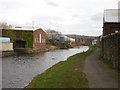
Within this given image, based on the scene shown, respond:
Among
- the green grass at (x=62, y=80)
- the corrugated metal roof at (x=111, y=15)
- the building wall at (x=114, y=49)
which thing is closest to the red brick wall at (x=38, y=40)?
the corrugated metal roof at (x=111, y=15)

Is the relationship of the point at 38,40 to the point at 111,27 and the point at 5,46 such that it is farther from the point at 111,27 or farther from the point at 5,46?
the point at 111,27

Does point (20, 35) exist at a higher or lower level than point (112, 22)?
lower

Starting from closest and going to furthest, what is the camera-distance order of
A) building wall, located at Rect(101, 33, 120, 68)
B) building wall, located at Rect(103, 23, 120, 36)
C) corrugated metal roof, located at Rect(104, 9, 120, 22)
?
1. building wall, located at Rect(101, 33, 120, 68)
2. building wall, located at Rect(103, 23, 120, 36)
3. corrugated metal roof, located at Rect(104, 9, 120, 22)

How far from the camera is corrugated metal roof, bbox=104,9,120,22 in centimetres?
3581

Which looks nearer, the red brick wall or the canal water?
the canal water

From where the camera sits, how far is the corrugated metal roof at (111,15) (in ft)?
117

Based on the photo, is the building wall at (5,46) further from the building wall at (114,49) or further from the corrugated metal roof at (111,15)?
the building wall at (114,49)

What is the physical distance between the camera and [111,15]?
3684 cm

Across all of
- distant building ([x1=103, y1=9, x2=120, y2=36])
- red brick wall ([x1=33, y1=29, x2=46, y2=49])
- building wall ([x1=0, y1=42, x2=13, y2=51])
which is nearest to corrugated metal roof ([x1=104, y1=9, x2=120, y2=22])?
distant building ([x1=103, y1=9, x2=120, y2=36])

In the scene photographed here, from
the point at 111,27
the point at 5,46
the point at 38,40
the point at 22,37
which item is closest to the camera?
the point at 111,27

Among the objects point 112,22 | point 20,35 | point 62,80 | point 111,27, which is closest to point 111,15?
point 112,22

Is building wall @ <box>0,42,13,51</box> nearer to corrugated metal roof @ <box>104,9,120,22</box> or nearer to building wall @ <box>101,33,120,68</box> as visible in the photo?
corrugated metal roof @ <box>104,9,120,22</box>

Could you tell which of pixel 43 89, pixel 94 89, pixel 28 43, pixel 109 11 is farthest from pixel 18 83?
pixel 28 43

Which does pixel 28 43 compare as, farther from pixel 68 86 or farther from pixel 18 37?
pixel 68 86
